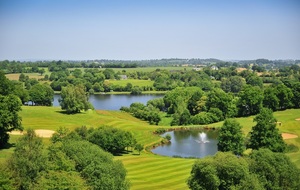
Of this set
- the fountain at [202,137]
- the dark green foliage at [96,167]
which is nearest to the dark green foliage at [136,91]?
the fountain at [202,137]

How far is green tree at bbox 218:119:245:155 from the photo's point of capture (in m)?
45.8

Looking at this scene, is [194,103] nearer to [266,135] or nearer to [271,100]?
[271,100]

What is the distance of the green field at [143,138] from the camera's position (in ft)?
116

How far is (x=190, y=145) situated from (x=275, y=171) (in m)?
34.0

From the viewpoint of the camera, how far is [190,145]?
6053cm

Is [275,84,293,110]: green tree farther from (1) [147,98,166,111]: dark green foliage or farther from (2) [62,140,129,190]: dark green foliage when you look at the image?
(2) [62,140,129,190]: dark green foliage

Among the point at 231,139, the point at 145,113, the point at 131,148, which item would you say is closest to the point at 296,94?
the point at 145,113

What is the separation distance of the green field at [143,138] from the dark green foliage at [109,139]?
199cm

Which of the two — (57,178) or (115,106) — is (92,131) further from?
(115,106)

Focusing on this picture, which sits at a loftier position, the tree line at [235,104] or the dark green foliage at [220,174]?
the dark green foliage at [220,174]

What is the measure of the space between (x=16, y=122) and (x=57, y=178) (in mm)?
20797

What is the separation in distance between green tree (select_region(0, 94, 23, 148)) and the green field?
2.53 meters

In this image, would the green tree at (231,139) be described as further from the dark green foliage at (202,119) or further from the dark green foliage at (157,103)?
the dark green foliage at (157,103)

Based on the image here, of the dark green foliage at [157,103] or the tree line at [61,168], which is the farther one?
the dark green foliage at [157,103]
